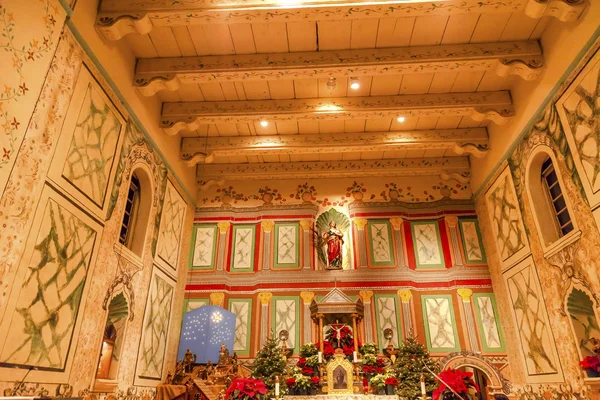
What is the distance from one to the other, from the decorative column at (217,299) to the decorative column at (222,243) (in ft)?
1.90

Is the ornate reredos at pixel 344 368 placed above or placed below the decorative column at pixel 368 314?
below

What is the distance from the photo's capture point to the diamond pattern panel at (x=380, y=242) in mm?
9328

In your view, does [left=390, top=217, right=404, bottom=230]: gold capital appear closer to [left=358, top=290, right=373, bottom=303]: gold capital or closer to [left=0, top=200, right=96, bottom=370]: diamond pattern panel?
[left=358, top=290, right=373, bottom=303]: gold capital

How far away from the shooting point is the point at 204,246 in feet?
31.5

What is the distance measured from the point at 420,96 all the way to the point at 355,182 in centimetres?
295

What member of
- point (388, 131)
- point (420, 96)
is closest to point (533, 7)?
point (420, 96)

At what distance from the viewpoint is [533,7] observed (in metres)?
5.59

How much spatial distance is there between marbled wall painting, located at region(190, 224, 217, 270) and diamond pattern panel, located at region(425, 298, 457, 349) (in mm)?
4886

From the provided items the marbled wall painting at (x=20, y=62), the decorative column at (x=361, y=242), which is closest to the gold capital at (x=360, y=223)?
the decorative column at (x=361, y=242)

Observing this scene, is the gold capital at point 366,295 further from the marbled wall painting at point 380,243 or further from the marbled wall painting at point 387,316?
the marbled wall painting at point 380,243

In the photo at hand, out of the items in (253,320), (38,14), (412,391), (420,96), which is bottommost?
(412,391)

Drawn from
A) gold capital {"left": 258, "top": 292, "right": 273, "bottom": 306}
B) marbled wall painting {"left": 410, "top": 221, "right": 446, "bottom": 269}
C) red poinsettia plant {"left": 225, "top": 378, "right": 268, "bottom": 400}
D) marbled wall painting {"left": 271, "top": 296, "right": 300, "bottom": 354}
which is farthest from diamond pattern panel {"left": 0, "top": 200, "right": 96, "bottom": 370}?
marbled wall painting {"left": 410, "top": 221, "right": 446, "bottom": 269}

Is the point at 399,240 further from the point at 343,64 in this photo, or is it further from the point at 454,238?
the point at 343,64

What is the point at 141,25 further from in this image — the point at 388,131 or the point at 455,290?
the point at 455,290
